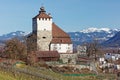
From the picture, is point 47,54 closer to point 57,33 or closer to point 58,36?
point 58,36

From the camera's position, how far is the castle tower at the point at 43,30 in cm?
8712

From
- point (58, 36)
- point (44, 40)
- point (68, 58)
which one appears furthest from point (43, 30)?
point (68, 58)

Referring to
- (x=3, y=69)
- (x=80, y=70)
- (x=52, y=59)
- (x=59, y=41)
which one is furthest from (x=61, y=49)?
(x=3, y=69)

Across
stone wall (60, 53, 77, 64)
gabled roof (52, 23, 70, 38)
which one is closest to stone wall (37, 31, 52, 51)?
gabled roof (52, 23, 70, 38)

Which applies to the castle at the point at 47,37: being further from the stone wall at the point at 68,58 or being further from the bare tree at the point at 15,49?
the bare tree at the point at 15,49

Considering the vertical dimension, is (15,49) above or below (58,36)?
below

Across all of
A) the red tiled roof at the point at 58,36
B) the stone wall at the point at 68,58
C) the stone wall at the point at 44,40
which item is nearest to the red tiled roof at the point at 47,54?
the stone wall at the point at 68,58

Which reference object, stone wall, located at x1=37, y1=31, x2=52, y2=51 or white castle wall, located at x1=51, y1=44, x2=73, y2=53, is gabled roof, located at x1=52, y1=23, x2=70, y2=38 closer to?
stone wall, located at x1=37, y1=31, x2=52, y2=51

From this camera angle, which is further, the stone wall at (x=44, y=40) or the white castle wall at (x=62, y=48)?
the white castle wall at (x=62, y=48)

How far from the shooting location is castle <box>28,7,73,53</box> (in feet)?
286

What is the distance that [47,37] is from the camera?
288ft

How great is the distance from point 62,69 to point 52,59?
9.58m

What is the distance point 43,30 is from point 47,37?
66.2 inches

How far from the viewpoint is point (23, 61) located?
243 ft
